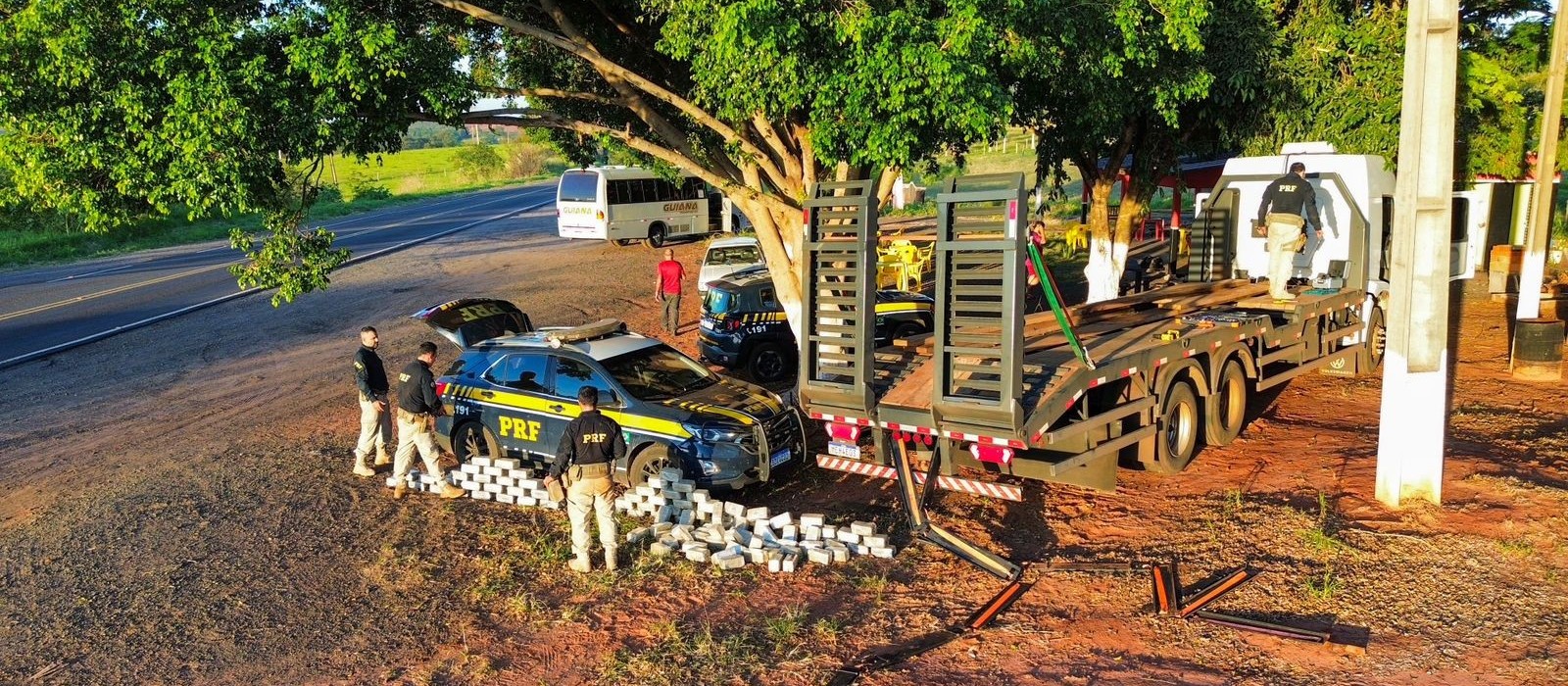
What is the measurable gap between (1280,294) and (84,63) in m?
11.9

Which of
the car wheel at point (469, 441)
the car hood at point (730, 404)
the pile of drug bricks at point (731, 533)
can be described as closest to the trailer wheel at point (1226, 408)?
the pile of drug bricks at point (731, 533)

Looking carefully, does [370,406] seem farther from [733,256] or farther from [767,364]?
[733,256]

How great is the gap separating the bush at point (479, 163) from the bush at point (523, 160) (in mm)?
767

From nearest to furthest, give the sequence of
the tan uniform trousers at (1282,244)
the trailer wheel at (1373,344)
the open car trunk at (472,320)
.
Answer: the tan uniform trousers at (1282,244) < the open car trunk at (472,320) < the trailer wheel at (1373,344)

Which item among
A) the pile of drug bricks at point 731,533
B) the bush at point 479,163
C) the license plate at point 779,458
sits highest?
the bush at point 479,163

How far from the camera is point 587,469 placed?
330 inches

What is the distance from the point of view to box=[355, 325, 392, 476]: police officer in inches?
436

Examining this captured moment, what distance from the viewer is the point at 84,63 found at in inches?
381

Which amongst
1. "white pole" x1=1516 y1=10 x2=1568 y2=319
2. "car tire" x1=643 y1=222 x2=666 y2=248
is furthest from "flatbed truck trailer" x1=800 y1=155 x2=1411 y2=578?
→ "car tire" x1=643 y1=222 x2=666 y2=248

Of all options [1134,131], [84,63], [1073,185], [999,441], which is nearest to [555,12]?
[84,63]

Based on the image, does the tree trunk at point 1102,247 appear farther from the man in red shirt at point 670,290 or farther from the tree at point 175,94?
the tree at point 175,94

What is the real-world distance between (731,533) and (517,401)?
10.9 feet

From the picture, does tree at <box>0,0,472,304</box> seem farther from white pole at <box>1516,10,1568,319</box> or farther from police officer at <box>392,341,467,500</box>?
white pole at <box>1516,10,1568,319</box>

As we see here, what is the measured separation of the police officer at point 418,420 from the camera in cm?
1058
